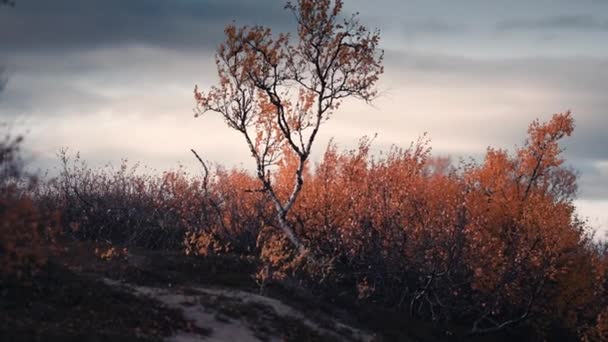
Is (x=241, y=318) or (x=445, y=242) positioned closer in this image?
(x=241, y=318)

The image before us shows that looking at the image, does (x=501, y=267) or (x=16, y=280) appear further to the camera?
(x=501, y=267)

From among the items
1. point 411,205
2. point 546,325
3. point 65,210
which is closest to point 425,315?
point 411,205

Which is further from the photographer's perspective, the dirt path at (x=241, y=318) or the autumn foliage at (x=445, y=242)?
the autumn foliage at (x=445, y=242)

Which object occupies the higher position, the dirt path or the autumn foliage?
the autumn foliage

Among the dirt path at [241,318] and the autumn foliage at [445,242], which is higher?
the autumn foliage at [445,242]

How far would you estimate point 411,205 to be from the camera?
52.8 m

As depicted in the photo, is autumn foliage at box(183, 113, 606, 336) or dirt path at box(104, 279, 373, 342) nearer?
dirt path at box(104, 279, 373, 342)

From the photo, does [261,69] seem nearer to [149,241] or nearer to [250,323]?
[149,241]

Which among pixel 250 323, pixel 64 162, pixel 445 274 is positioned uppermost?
pixel 64 162

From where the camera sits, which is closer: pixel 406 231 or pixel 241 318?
pixel 241 318

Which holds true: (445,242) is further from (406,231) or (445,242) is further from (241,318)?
(241,318)

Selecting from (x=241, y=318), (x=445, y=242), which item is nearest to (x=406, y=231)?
(x=445, y=242)

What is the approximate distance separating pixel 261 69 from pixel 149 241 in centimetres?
1340

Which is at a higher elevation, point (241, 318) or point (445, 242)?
point (445, 242)
